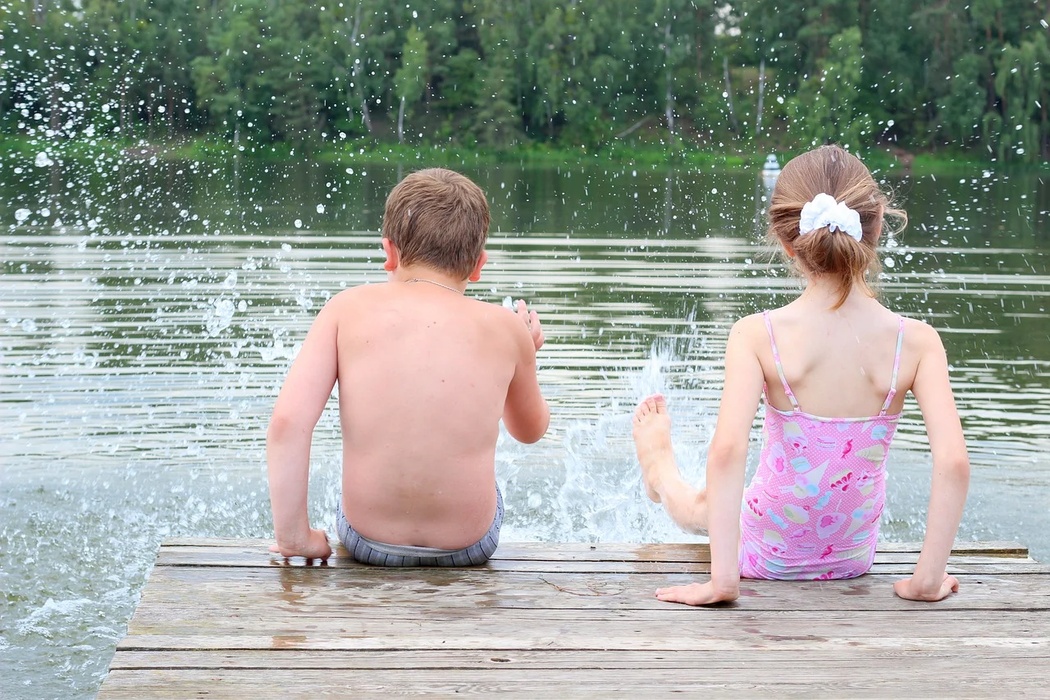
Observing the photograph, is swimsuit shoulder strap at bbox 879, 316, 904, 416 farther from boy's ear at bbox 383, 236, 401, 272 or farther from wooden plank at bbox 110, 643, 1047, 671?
boy's ear at bbox 383, 236, 401, 272

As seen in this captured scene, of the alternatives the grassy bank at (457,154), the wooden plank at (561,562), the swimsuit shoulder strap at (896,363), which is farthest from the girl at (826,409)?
the grassy bank at (457,154)

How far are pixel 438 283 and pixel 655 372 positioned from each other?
5.84 m

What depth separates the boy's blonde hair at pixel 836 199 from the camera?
9.91ft

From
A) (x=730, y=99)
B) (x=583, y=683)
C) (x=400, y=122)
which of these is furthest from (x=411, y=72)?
(x=583, y=683)

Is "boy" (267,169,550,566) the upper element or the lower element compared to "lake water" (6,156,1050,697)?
upper

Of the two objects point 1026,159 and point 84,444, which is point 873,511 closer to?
point 84,444

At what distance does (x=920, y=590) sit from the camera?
2.99 m

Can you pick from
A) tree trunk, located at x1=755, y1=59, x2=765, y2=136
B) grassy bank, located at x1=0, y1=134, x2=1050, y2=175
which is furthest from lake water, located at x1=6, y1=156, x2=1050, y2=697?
tree trunk, located at x1=755, y1=59, x2=765, y2=136

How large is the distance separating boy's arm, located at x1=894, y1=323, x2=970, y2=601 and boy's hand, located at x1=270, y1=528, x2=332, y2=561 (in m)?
1.39

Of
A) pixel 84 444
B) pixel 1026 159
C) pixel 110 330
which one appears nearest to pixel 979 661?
pixel 84 444

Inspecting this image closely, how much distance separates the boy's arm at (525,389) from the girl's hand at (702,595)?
653 mm

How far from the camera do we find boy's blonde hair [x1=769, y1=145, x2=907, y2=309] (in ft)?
9.91

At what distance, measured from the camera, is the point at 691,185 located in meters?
34.2

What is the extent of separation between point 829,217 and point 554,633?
115 centimetres
